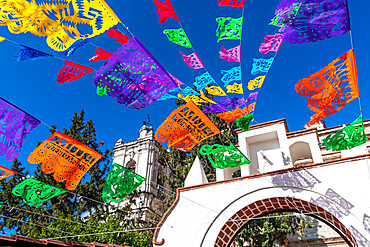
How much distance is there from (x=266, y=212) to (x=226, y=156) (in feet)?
5.78

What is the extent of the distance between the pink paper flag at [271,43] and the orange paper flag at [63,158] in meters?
4.31

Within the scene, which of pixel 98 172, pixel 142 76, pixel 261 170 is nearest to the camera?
pixel 142 76

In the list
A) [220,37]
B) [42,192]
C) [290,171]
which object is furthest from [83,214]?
[220,37]

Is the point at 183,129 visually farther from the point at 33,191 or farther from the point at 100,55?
the point at 33,191

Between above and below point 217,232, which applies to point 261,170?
above

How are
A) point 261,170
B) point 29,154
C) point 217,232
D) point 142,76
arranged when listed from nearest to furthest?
point 142,76 → point 29,154 → point 217,232 → point 261,170

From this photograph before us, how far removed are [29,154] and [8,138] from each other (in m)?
0.92

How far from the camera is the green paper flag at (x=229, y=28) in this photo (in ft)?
17.0

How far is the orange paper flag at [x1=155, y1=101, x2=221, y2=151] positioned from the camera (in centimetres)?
639

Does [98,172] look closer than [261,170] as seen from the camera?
No

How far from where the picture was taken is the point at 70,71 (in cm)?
515

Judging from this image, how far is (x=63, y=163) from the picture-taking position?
632cm

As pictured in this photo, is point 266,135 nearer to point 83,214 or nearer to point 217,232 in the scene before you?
point 217,232

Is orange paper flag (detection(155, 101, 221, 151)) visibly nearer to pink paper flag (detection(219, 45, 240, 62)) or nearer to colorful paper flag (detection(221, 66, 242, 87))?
colorful paper flag (detection(221, 66, 242, 87))
